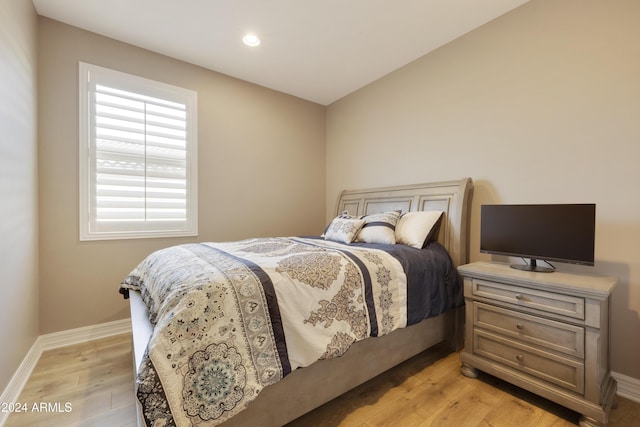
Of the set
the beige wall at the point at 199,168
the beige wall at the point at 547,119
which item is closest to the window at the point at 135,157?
the beige wall at the point at 199,168

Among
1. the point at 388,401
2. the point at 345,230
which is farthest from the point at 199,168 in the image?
the point at 388,401

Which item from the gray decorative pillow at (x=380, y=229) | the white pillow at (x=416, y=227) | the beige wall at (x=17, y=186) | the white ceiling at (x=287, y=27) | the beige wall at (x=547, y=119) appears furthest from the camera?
the gray decorative pillow at (x=380, y=229)

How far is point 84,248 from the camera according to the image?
96.7 inches

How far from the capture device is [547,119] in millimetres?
2012

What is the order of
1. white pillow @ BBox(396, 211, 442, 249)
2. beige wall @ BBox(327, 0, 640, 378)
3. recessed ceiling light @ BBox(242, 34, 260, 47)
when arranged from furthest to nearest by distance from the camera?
recessed ceiling light @ BBox(242, 34, 260, 47), white pillow @ BBox(396, 211, 442, 249), beige wall @ BBox(327, 0, 640, 378)

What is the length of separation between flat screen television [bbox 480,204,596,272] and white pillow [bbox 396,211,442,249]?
0.39 metres

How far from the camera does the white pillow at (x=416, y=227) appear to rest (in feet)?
7.49

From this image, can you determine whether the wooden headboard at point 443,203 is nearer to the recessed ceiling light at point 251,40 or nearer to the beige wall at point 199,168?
the beige wall at point 199,168

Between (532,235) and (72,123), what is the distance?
377 centimetres

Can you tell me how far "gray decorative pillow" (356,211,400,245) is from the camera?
239cm

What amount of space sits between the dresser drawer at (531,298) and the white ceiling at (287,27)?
2142mm

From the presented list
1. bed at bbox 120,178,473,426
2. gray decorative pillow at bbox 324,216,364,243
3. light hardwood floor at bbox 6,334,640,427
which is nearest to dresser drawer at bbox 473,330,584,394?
light hardwood floor at bbox 6,334,640,427

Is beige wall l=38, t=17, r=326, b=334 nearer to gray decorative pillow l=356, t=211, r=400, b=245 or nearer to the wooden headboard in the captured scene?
the wooden headboard

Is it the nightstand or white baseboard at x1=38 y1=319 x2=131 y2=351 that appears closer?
the nightstand
